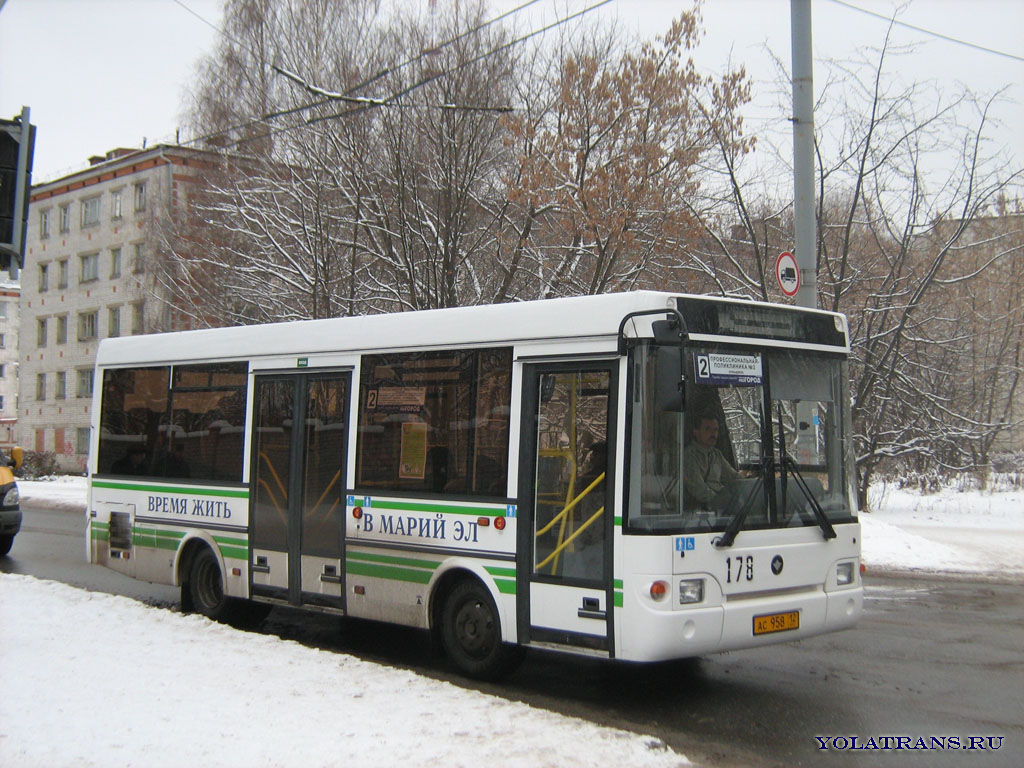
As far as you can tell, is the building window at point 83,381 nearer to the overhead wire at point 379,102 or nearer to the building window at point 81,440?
the building window at point 81,440

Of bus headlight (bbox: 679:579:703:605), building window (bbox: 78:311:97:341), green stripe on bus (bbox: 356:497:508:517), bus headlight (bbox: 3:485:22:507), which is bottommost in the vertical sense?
bus headlight (bbox: 679:579:703:605)

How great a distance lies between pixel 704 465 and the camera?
720cm

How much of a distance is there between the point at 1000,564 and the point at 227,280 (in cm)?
1798

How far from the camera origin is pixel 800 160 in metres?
13.4

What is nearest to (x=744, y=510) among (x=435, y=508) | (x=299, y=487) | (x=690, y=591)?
(x=690, y=591)

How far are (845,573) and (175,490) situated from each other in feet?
22.4

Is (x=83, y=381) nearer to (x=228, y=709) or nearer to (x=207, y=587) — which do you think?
(x=207, y=587)

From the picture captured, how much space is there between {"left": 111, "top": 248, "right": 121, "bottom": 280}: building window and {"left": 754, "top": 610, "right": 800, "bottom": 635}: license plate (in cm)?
5433

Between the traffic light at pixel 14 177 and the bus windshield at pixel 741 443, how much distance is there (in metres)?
3.89

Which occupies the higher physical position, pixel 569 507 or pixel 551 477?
pixel 551 477

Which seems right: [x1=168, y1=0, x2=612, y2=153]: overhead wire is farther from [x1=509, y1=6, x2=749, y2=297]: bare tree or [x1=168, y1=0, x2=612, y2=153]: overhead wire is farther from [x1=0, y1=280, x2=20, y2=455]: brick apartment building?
[x1=0, y1=280, x2=20, y2=455]: brick apartment building

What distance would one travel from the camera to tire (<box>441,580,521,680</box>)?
795 centimetres

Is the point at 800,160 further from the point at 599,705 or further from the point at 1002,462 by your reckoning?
the point at 1002,462
